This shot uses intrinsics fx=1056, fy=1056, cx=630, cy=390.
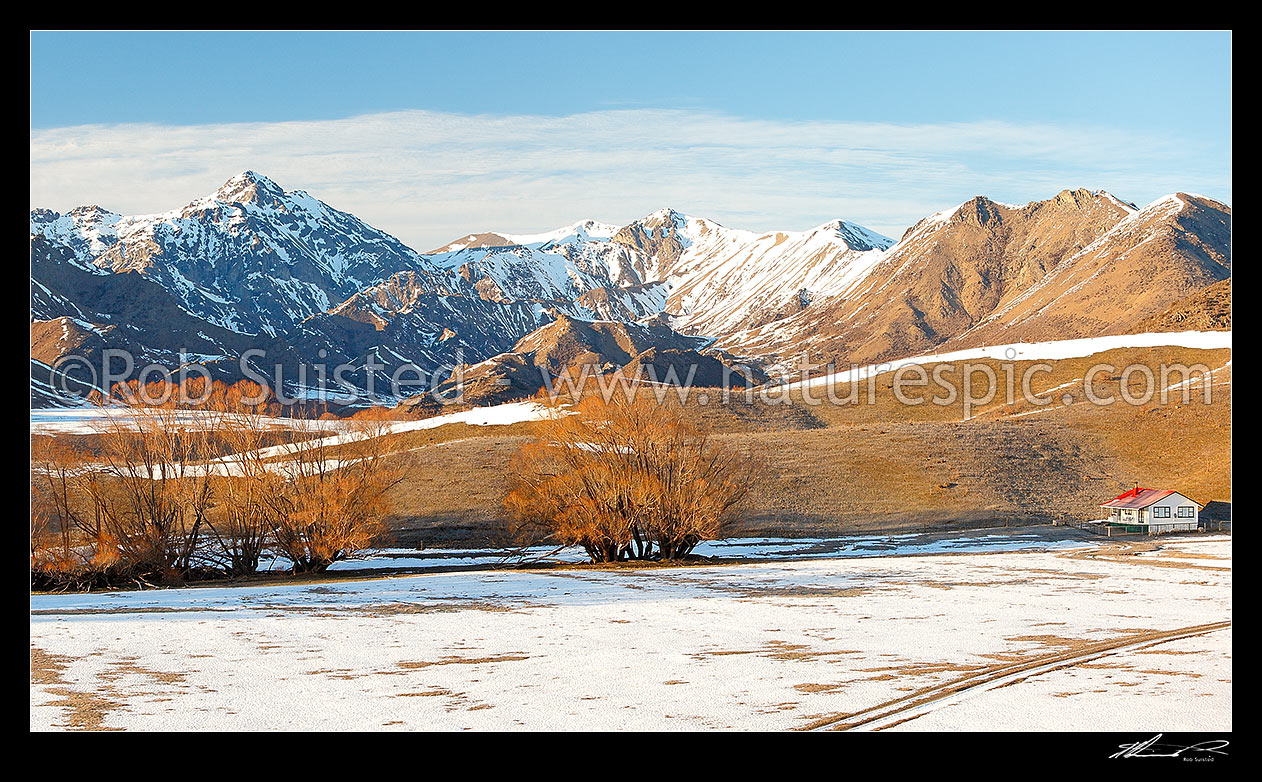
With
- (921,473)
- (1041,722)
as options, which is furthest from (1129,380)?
(1041,722)

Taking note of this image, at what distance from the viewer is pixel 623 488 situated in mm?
35375

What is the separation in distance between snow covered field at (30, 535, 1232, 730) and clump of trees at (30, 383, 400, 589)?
521 centimetres

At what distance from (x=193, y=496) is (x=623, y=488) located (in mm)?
13687

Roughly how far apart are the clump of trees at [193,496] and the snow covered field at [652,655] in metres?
5.21

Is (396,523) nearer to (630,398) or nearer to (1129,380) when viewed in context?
(630,398)

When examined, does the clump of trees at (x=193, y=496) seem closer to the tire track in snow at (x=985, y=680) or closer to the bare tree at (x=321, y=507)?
the bare tree at (x=321, y=507)

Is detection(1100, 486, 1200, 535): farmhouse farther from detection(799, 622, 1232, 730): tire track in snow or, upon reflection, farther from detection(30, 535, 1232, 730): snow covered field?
detection(799, 622, 1232, 730): tire track in snow

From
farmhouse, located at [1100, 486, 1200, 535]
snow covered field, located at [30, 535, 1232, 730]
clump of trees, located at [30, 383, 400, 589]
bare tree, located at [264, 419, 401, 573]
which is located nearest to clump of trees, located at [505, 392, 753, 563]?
bare tree, located at [264, 419, 401, 573]

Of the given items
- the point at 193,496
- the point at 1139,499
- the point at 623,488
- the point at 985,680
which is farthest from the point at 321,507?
the point at 1139,499

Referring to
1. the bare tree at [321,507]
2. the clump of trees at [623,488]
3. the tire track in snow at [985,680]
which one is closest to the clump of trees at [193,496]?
the bare tree at [321,507]
